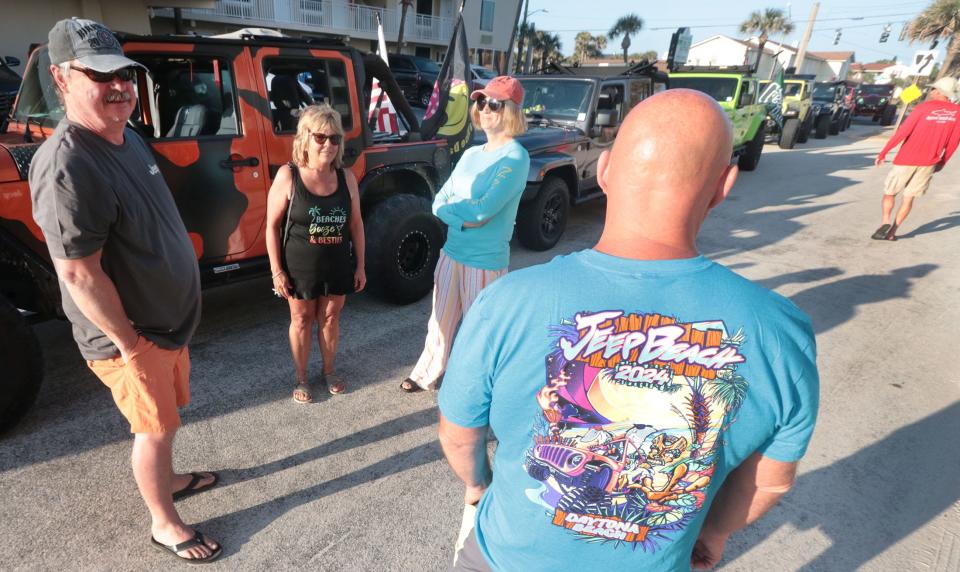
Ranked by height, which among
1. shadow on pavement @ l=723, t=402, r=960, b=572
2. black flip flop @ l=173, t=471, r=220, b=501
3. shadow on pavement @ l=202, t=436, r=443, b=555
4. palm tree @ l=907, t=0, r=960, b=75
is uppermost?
palm tree @ l=907, t=0, r=960, b=75

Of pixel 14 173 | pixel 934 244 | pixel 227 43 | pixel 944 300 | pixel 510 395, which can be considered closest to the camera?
pixel 510 395

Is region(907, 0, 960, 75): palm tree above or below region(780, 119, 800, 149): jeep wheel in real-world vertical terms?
above

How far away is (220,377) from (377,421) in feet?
3.63

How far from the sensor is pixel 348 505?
2.43 m

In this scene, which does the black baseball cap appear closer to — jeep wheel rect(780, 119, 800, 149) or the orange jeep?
the orange jeep

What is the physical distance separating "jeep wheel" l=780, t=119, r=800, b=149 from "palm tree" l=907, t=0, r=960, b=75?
2258 centimetres

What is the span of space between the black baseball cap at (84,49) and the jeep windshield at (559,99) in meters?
5.49

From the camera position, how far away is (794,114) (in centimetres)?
1562

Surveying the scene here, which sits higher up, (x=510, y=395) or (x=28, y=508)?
(x=510, y=395)

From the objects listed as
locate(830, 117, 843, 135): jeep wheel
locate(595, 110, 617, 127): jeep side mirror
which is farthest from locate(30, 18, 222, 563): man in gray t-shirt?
locate(830, 117, 843, 135): jeep wheel

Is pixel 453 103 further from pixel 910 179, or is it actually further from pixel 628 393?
pixel 910 179

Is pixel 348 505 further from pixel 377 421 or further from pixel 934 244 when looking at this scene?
pixel 934 244

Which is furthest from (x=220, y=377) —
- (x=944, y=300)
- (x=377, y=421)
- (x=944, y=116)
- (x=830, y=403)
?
(x=944, y=116)

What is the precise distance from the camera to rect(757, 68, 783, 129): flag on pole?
1343 cm
